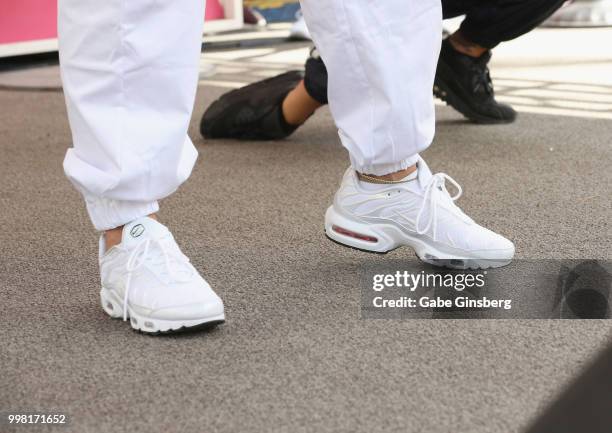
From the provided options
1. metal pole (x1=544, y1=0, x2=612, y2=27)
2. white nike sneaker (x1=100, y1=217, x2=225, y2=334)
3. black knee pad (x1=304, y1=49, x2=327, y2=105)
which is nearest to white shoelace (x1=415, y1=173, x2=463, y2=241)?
white nike sneaker (x1=100, y1=217, x2=225, y2=334)

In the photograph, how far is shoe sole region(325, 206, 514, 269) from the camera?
3.17 ft

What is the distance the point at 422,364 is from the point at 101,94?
357 mm

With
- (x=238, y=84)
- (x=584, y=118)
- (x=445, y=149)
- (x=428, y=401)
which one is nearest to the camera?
(x=428, y=401)

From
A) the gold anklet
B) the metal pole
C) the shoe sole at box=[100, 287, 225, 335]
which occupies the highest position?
the gold anklet

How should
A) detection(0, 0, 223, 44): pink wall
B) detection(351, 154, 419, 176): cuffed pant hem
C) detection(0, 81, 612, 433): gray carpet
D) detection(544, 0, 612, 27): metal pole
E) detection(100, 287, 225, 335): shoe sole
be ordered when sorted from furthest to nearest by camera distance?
detection(544, 0, 612, 27): metal pole < detection(0, 0, 223, 44): pink wall < detection(351, 154, 419, 176): cuffed pant hem < detection(100, 287, 225, 335): shoe sole < detection(0, 81, 612, 433): gray carpet

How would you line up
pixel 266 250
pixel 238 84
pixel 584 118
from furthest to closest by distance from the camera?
pixel 238 84 → pixel 584 118 → pixel 266 250

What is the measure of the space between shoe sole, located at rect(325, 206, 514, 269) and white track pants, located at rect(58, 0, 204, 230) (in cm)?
25

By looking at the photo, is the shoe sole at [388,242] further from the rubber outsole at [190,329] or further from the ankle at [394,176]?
the rubber outsole at [190,329]

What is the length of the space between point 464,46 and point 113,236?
103cm

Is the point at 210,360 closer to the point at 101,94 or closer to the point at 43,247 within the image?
the point at 101,94

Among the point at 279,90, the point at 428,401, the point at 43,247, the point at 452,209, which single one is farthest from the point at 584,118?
the point at 428,401

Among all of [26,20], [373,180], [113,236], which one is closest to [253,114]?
[373,180]

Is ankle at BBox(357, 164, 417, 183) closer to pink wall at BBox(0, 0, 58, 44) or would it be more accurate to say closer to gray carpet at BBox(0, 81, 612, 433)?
gray carpet at BBox(0, 81, 612, 433)

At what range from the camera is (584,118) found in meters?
1.83
